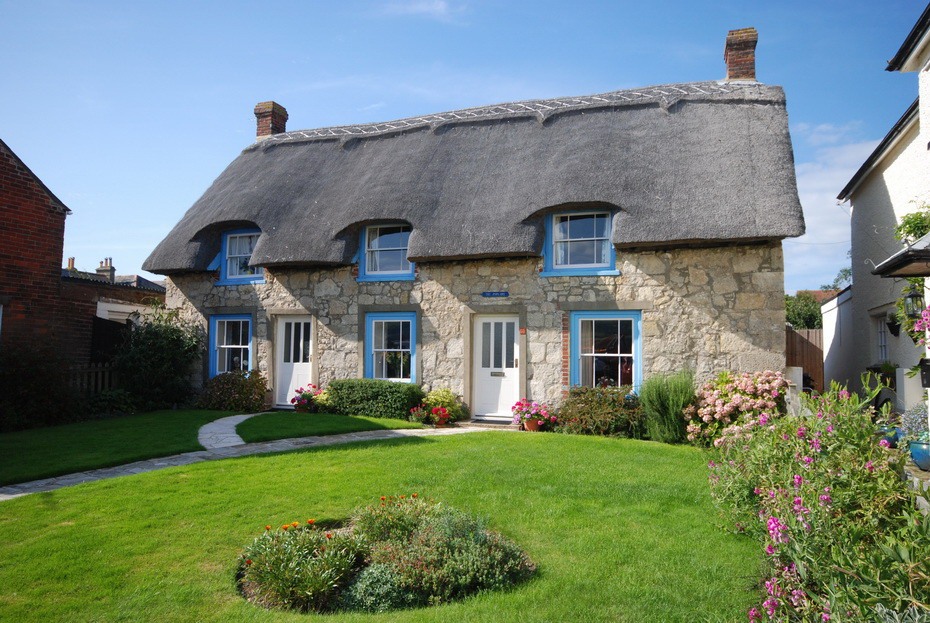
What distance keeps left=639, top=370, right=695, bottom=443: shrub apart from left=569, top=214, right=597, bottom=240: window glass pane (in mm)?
3056

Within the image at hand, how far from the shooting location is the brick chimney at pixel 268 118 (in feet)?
57.6

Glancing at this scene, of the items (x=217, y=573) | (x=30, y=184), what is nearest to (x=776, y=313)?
(x=217, y=573)

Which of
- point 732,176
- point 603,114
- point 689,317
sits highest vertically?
point 603,114

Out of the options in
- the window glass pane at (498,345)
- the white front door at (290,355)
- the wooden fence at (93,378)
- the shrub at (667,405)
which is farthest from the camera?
the white front door at (290,355)

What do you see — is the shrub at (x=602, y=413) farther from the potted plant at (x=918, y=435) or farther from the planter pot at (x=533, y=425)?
the potted plant at (x=918, y=435)

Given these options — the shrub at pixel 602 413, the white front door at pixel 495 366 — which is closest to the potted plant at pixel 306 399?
the white front door at pixel 495 366

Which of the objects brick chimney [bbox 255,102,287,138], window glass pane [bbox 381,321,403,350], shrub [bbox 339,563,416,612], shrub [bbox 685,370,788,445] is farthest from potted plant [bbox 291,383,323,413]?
shrub [bbox 339,563,416,612]

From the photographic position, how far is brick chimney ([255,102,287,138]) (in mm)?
17547

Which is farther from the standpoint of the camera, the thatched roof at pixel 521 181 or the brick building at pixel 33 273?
the brick building at pixel 33 273

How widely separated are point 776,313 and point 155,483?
9297 mm

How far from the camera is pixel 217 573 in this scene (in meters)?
4.53

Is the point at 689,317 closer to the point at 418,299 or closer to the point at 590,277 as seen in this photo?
the point at 590,277

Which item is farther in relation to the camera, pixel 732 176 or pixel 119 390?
pixel 119 390

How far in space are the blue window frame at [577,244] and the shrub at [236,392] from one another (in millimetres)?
6647
